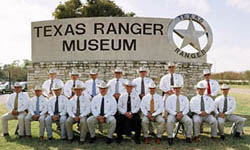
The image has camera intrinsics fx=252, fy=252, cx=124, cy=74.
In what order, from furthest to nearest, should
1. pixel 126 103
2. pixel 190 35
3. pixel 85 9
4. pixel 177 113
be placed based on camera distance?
pixel 85 9, pixel 190 35, pixel 126 103, pixel 177 113

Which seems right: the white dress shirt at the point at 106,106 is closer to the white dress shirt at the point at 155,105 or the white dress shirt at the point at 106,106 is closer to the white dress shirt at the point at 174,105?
the white dress shirt at the point at 155,105

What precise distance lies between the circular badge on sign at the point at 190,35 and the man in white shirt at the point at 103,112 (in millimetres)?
5597

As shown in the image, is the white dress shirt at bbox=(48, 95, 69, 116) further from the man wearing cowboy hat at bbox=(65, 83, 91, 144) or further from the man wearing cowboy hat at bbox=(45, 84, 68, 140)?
the man wearing cowboy hat at bbox=(65, 83, 91, 144)

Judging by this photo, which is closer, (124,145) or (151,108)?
(124,145)

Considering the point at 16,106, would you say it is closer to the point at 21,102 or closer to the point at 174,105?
the point at 21,102

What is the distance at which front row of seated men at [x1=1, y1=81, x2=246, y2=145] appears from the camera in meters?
5.85

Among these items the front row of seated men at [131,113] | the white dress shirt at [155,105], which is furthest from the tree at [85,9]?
the white dress shirt at [155,105]

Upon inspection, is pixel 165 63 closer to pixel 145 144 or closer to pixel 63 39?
pixel 63 39

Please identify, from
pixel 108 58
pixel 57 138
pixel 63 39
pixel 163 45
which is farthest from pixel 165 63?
pixel 57 138

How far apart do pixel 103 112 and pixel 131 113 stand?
661 mm

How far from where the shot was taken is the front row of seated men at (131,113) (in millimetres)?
5848

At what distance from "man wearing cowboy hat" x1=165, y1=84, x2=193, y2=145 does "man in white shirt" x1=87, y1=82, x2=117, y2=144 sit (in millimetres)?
1278

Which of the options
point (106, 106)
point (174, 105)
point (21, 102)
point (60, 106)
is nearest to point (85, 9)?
point (21, 102)

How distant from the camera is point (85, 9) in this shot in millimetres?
24594
